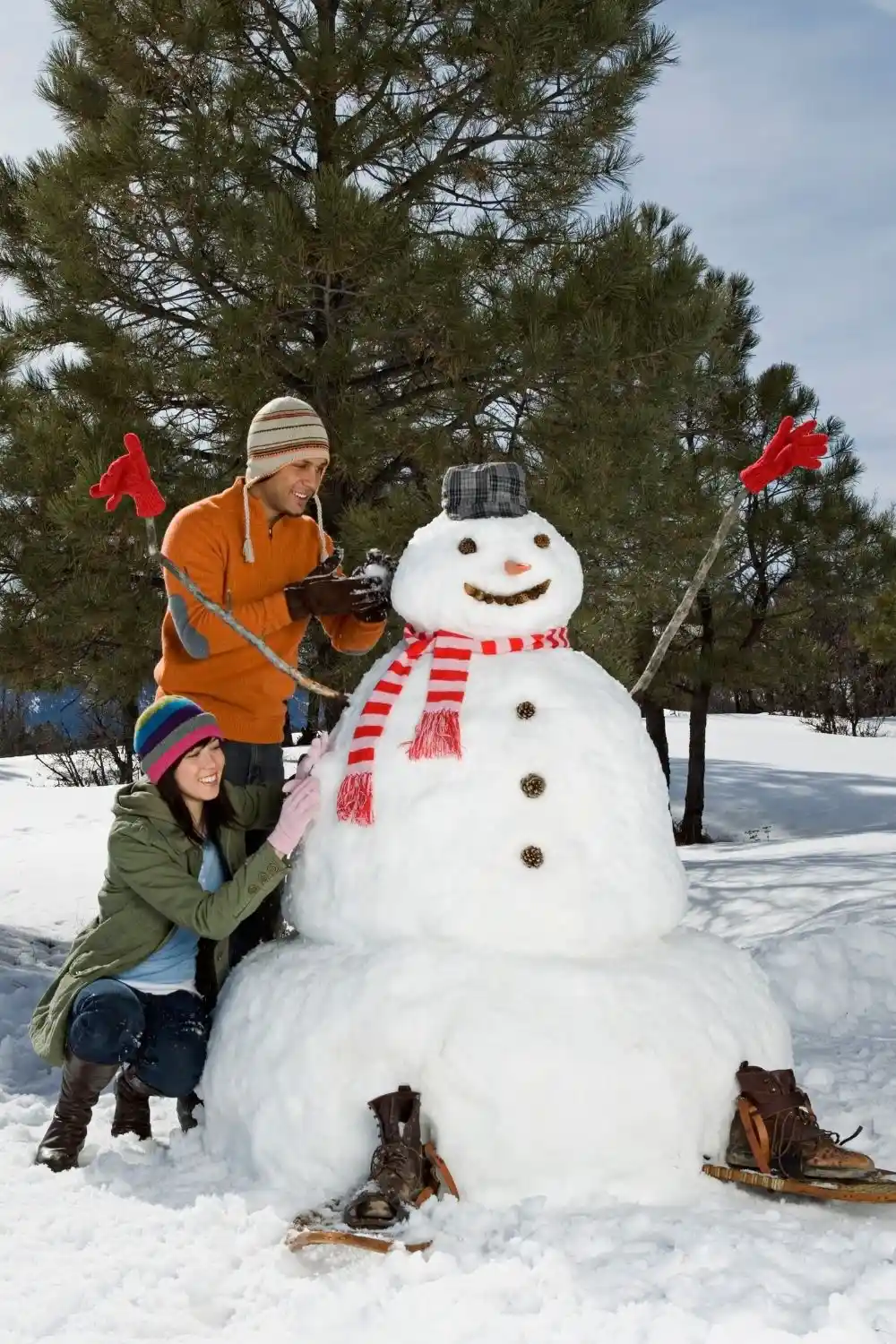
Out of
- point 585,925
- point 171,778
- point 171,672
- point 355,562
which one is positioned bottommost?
point 585,925

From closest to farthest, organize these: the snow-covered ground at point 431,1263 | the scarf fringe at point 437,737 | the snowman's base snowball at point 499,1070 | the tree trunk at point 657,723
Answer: the snow-covered ground at point 431,1263 < the snowman's base snowball at point 499,1070 < the scarf fringe at point 437,737 < the tree trunk at point 657,723

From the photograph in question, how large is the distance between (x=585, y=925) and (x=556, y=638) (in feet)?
2.05

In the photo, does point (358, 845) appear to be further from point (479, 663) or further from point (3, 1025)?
point (3, 1025)

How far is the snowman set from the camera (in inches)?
80.1

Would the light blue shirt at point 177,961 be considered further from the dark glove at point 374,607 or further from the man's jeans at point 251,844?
the dark glove at point 374,607

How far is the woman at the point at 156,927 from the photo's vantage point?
2389 millimetres

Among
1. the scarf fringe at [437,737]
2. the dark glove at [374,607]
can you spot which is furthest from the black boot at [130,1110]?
the dark glove at [374,607]

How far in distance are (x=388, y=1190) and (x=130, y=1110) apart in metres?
0.90

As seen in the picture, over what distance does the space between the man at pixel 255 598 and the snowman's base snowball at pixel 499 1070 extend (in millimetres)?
608

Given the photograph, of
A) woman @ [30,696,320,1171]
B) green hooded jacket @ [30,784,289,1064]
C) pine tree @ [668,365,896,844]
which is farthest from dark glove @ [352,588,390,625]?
pine tree @ [668,365,896,844]

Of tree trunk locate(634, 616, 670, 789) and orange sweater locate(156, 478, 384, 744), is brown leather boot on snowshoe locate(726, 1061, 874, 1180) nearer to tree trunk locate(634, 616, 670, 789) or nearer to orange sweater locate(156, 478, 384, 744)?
orange sweater locate(156, 478, 384, 744)

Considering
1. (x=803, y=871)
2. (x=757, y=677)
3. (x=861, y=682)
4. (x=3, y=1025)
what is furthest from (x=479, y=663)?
(x=861, y=682)

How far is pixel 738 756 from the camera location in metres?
14.8

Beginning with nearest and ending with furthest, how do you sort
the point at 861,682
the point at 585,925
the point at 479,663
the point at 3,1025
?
1. the point at 585,925
2. the point at 479,663
3. the point at 3,1025
4. the point at 861,682
